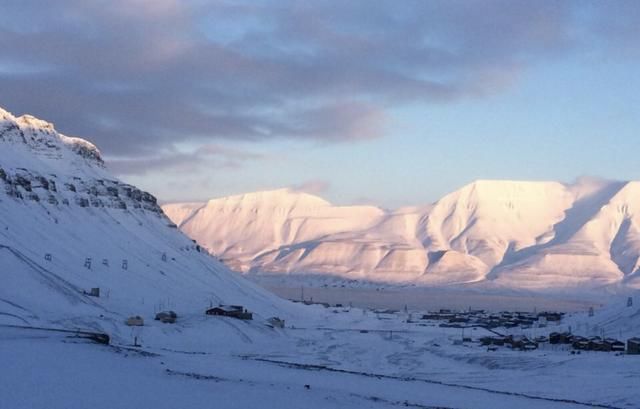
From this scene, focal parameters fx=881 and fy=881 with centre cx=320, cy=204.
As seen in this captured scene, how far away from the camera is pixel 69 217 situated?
383 feet

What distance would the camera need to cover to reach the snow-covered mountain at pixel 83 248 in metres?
76.2

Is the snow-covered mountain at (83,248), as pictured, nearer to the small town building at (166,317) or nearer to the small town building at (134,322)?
the small town building at (134,322)

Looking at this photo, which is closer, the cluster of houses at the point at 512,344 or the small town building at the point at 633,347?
the small town building at the point at 633,347

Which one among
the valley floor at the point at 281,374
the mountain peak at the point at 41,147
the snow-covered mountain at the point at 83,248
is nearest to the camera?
the valley floor at the point at 281,374

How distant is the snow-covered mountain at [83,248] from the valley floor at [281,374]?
9171 mm

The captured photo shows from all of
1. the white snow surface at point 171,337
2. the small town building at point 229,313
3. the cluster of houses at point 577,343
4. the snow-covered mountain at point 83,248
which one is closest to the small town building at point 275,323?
the white snow surface at point 171,337

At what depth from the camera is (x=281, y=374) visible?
4328cm

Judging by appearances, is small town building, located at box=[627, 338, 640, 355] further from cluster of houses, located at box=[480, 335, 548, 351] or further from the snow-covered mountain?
the snow-covered mountain

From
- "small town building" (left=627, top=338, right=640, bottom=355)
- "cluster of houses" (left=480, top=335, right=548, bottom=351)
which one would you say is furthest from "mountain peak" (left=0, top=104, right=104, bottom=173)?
"small town building" (left=627, top=338, right=640, bottom=355)

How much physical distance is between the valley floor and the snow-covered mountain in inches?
361

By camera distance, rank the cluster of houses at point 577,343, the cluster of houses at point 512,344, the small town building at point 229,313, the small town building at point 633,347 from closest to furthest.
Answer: the small town building at point 633,347, the cluster of houses at point 577,343, the cluster of houses at point 512,344, the small town building at point 229,313

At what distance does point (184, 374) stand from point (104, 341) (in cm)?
775

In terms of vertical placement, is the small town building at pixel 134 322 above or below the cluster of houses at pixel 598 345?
above

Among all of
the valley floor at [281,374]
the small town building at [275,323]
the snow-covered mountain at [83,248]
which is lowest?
the valley floor at [281,374]
